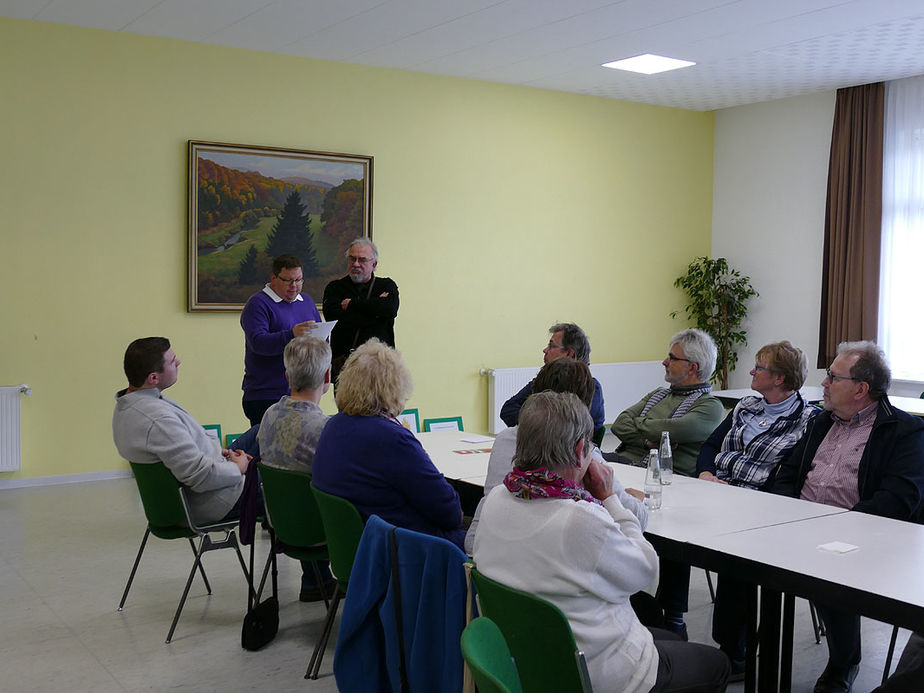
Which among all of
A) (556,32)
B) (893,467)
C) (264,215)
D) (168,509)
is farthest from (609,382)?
(168,509)

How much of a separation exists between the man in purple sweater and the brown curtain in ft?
18.1

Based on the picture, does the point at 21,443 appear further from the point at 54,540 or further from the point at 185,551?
the point at 185,551

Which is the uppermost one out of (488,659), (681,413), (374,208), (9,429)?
(374,208)

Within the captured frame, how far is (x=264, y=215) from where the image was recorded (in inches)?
296

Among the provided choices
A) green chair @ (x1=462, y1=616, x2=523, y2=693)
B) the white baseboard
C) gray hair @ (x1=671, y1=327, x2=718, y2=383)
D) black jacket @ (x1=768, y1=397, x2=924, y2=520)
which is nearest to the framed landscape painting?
the white baseboard

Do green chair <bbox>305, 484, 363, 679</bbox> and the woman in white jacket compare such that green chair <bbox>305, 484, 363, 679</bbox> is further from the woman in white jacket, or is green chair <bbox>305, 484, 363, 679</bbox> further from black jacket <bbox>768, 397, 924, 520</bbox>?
black jacket <bbox>768, 397, 924, 520</bbox>

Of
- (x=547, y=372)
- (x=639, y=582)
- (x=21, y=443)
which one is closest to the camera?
(x=639, y=582)

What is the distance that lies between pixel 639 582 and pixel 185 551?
3586 mm

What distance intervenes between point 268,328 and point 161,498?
179cm

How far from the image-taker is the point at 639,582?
2.26 m

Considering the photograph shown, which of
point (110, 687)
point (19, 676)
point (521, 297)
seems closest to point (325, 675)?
point (110, 687)

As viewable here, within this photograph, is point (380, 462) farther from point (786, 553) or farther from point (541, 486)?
point (786, 553)

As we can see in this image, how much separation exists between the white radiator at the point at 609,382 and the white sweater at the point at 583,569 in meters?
6.40

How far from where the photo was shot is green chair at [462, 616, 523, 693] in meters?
1.62
